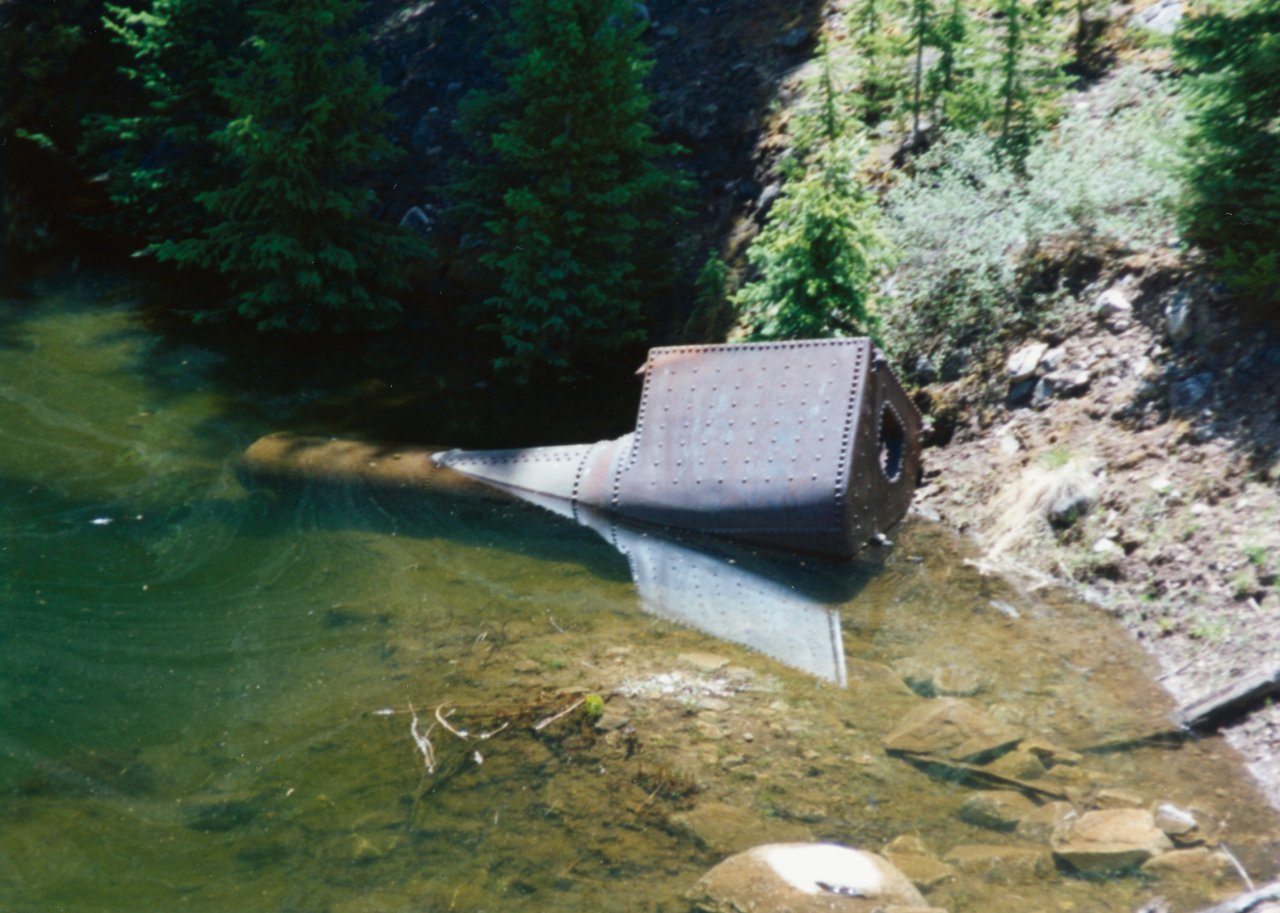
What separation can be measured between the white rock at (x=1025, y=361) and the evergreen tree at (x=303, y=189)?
20.1 ft

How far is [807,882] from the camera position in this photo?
14.3 feet

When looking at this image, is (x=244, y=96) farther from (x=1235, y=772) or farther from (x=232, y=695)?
(x=1235, y=772)

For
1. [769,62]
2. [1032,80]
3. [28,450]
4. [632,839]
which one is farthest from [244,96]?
[632,839]

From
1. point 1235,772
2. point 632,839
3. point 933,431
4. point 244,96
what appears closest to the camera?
point 632,839

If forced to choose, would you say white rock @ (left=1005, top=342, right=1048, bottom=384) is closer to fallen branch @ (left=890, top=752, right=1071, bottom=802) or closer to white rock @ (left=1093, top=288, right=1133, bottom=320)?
white rock @ (left=1093, top=288, right=1133, bottom=320)

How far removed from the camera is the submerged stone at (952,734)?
5.30m

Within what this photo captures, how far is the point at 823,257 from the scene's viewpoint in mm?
8219

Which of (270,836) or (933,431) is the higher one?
(933,431)

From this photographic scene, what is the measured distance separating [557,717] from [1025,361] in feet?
14.3

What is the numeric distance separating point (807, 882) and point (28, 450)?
7150mm

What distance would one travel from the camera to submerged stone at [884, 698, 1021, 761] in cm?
530

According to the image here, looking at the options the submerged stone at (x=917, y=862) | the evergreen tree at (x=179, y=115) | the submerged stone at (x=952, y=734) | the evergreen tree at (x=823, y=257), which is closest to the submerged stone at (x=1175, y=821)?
the submerged stone at (x=952, y=734)

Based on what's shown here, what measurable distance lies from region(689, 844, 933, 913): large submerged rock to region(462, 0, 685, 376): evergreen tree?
652cm

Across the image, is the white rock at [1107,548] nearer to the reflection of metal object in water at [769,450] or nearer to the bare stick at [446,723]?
the reflection of metal object in water at [769,450]
